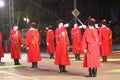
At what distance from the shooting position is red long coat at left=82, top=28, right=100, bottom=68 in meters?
14.7

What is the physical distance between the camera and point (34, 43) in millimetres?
18594

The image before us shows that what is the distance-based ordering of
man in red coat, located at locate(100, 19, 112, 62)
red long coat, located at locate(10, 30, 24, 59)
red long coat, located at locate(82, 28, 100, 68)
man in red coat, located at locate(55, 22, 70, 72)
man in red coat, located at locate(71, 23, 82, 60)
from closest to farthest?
red long coat, located at locate(82, 28, 100, 68), man in red coat, located at locate(55, 22, 70, 72), red long coat, located at locate(10, 30, 24, 59), man in red coat, located at locate(100, 19, 112, 62), man in red coat, located at locate(71, 23, 82, 60)

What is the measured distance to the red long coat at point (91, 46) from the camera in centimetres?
1474

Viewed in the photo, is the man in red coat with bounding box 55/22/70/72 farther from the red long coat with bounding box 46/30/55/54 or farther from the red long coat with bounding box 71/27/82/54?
the red long coat with bounding box 46/30/55/54

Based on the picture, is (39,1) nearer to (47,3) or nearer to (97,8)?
(47,3)

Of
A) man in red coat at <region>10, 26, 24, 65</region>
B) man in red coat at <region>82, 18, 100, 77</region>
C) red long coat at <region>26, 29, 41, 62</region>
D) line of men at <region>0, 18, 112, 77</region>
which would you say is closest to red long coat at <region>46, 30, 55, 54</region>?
line of men at <region>0, 18, 112, 77</region>

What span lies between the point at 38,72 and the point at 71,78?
Result: 100 inches

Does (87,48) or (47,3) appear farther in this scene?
(47,3)

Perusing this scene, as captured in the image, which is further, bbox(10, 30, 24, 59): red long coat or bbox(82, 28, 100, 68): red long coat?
bbox(10, 30, 24, 59): red long coat

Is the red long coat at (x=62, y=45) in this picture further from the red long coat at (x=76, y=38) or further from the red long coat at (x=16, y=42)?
the red long coat at (x=76, y=38)

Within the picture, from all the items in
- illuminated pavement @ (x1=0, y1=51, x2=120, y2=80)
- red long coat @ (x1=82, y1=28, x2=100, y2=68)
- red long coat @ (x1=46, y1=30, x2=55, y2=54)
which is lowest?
illuminated pavement @ (x1=0, y1=51, x2=120, y2=80)

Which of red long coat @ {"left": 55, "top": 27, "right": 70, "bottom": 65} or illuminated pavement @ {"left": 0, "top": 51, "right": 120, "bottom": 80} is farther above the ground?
red long coat @ {"left": 55, "top": 27, "right": 70, "bottom": 65}

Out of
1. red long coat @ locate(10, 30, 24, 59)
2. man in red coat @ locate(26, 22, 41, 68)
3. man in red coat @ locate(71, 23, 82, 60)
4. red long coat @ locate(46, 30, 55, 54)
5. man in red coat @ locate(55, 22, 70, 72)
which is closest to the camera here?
man in red coat @ locate(55, 22, 70, 72)

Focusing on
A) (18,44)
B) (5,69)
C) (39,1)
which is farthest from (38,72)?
(39,1)
